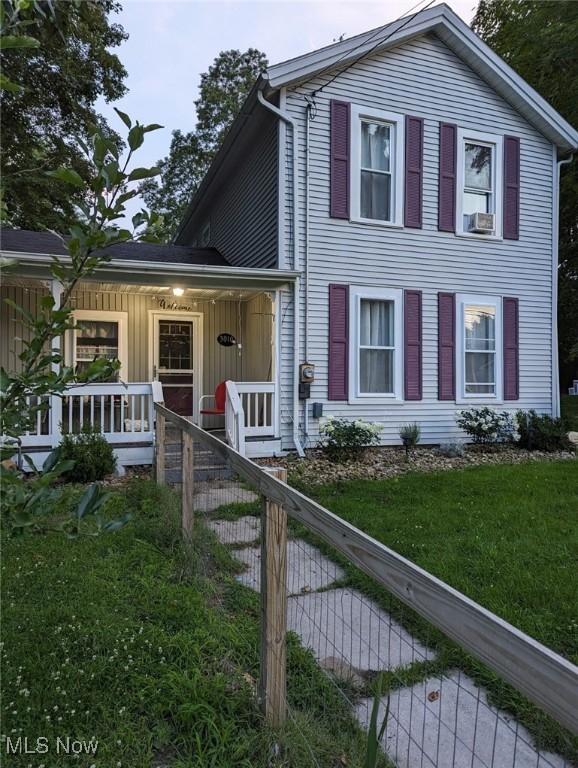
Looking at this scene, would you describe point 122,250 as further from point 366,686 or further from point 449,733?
point 449,733

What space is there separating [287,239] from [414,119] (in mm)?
3028

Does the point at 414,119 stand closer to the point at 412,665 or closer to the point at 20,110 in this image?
the point at 412,665

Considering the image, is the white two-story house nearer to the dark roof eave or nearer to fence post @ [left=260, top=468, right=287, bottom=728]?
the dark roof eave

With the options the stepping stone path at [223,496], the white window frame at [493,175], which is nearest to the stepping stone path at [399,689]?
the stepping stone path at [223,496]

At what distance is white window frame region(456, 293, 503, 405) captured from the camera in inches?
336

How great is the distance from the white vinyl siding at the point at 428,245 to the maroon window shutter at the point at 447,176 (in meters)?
0.10

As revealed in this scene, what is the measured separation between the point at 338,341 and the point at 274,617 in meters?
6.14

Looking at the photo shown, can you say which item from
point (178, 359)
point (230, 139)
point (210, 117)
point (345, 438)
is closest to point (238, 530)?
point (345, 438)

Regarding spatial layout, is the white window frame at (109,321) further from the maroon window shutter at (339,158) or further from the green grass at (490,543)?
the green grass at (490,543)

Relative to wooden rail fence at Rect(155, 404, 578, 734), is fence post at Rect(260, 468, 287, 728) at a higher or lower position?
lower

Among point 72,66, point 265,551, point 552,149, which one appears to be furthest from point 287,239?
point 72,66

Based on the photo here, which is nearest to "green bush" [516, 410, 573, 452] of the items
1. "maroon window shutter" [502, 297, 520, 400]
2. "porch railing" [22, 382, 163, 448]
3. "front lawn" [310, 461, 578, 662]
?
"maroon window shutter" [502, 297, 520, 400]

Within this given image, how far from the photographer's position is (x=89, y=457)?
5707mm

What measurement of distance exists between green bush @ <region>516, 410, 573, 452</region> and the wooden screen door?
5.77 metres
